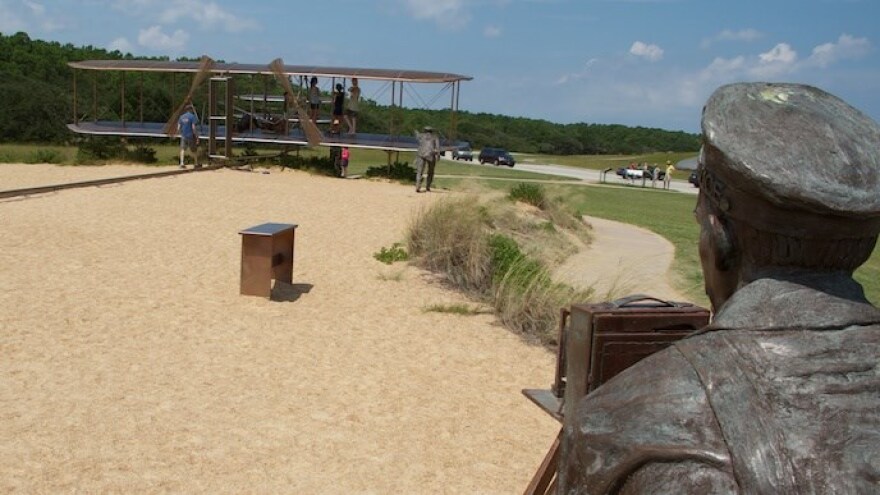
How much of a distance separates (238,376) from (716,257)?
6191mm

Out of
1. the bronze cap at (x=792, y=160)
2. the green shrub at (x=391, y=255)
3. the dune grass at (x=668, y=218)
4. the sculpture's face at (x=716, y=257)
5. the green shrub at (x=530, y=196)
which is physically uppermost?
the bronze cap at (x=792, y=160)

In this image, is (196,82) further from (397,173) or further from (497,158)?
(497,158)

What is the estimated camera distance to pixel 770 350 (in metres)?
1.29

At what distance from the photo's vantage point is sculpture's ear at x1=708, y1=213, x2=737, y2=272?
146 centimetres

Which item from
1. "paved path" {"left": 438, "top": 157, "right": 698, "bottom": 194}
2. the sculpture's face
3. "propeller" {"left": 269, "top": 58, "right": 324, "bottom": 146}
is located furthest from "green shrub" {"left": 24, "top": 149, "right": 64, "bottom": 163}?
the sculpture's face

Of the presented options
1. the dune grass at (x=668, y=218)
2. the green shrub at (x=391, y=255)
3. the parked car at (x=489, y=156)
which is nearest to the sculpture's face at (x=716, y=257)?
the dune grass at (x=668, y=218)

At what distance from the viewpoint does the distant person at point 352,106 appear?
82.7ft

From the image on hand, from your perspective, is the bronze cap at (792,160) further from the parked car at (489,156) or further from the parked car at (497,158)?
the parked car at (489,156)

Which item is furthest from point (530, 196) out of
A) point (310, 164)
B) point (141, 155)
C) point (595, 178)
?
point (595, 178)

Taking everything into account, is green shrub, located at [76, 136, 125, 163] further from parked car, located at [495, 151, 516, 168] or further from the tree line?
parked car, located at [495, 151, 516, 168]

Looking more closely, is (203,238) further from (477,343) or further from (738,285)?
(738,285)

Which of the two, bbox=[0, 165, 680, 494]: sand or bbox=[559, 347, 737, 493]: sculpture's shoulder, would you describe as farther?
bbox=[0, 165, 680, 494]: sand

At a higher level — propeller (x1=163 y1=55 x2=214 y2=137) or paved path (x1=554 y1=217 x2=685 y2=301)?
propeller (x1=163 y1=55 x2=214 y2=137)

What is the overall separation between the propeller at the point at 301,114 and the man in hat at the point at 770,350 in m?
23.3
